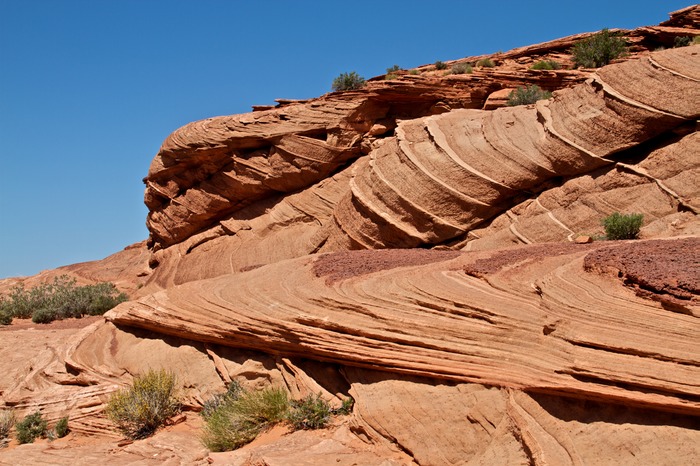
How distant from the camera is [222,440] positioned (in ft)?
30.3

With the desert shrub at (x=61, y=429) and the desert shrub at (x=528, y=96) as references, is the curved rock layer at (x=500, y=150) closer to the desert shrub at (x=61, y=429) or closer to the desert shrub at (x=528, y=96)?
the desert shrub at (x=528, y=96)

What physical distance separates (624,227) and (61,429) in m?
12.5

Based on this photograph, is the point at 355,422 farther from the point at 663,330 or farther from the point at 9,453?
the point at 9,453

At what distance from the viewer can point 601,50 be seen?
24797 millimetres

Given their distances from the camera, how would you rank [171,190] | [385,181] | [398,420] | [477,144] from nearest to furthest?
[398,420]
[477,144]
[385,181]
[171,190]

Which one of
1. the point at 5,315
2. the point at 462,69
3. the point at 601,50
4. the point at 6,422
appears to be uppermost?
the point at 462,69

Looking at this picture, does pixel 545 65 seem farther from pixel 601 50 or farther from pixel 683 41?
pixel 683 41

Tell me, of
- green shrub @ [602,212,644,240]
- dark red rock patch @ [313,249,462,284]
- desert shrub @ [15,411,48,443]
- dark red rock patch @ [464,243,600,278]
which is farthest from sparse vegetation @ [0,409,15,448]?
green shrub @ [602,212,644,240]

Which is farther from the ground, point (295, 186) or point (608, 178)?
point (295, 186)

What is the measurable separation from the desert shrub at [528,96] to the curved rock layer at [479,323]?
11.8 m

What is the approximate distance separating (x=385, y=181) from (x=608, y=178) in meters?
6.48

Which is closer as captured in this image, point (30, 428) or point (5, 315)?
point (30, 428)

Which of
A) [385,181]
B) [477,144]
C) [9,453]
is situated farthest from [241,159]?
[9,453]

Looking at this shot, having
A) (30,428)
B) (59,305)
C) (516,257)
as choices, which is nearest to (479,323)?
(516,257)
